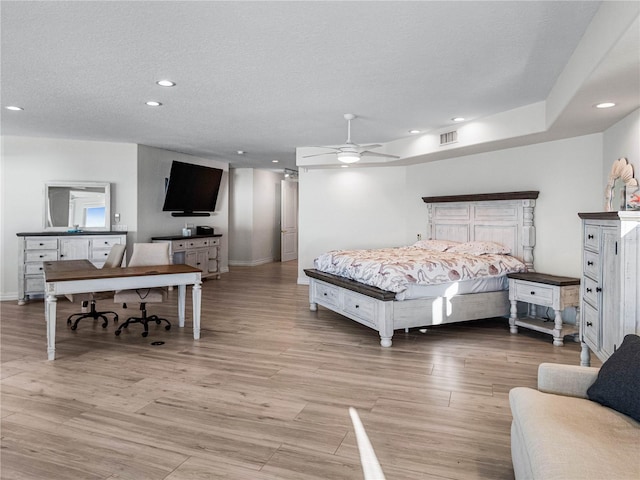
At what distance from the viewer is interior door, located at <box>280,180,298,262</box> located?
471 inches

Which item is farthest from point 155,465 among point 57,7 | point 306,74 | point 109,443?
point 306,74

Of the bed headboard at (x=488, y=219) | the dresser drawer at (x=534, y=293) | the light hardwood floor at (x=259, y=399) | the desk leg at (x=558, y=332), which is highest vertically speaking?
the bed headboard at (x=488, y=219)

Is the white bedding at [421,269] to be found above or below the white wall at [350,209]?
below

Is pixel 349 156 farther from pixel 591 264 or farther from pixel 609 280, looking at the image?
pixel 609 280

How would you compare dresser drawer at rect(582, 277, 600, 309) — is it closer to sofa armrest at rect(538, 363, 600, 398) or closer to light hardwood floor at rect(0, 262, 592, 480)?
light hardwood floor at rect(0, 262, 592, 480)

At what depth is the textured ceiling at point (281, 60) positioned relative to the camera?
8.59 feet

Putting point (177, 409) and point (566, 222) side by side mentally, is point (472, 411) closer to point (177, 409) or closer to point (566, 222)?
point (177, 409)

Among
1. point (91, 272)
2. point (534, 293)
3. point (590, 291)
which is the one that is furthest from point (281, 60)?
point (534, 293)

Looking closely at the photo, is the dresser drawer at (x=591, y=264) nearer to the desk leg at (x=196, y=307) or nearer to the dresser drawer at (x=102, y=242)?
the desk leg at (x=196, y=307)

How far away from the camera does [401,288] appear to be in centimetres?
442

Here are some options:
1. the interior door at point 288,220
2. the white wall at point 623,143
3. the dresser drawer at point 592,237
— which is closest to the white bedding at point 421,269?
the white wall at point 623,143

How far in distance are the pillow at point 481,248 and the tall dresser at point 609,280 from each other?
219cm

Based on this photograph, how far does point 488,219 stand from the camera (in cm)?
591

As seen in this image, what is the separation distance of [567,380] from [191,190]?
763 centimetres
